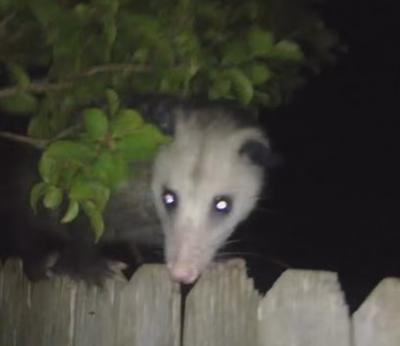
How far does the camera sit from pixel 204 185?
88.4 inches

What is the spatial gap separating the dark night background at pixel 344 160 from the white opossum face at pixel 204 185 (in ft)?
0.81

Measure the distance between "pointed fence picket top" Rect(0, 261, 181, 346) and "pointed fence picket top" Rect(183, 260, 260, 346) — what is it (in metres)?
0.03

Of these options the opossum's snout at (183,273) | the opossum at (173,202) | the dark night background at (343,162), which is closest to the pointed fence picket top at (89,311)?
the opossum's snout at (183,273)

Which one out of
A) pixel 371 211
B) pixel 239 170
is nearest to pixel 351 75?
pixel 371 211

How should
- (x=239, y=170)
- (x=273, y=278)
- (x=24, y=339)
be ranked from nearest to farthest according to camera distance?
1. (x=24, y=339)
2. (x=273, y=278)
3. (x=239, y=170)

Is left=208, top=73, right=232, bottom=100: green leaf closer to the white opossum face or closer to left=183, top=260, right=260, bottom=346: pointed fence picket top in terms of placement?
left=183, top=260, right=260, bottom=346: pointed fence picket top

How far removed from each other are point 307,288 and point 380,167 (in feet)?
5.15

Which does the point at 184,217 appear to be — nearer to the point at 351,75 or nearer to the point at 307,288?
the point at 307,288

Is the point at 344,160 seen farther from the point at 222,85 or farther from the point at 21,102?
the point at 21,102

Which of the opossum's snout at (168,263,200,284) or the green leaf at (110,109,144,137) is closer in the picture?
the green leaf at (110,109,144,137)

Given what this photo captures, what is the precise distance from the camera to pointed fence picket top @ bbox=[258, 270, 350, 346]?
4.82 ft

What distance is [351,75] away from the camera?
3.23m

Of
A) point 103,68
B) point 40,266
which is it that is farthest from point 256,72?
point 40,266

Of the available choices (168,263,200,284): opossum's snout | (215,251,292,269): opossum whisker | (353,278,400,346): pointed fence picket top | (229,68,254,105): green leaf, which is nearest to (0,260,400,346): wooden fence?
(353,278,400,346): pointed fence picket top
